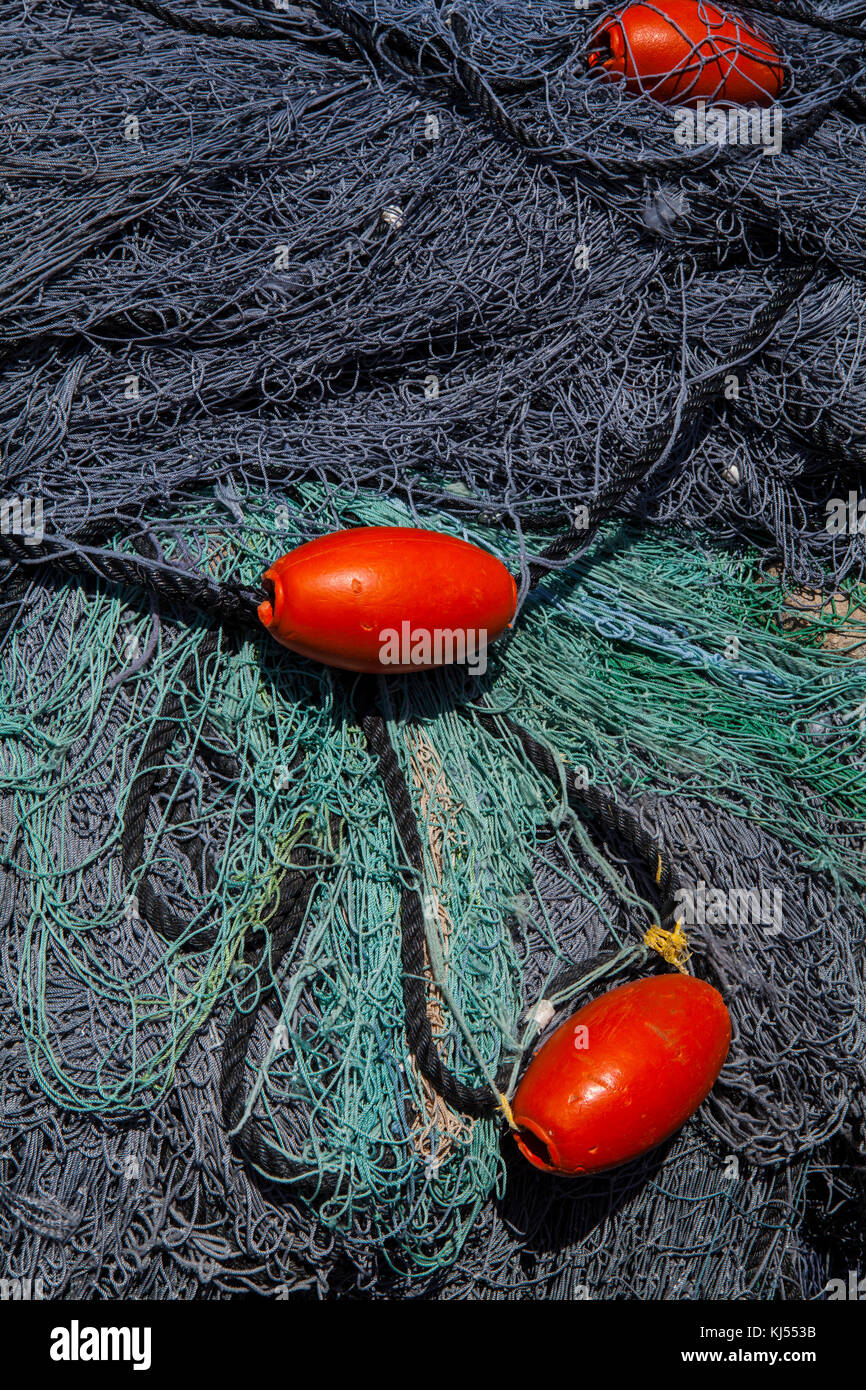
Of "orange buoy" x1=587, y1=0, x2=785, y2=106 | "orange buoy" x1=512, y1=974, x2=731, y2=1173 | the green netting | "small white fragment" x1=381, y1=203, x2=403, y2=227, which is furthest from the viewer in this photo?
"orange buoy" x1=587, y1=0, x2=785, y2=106

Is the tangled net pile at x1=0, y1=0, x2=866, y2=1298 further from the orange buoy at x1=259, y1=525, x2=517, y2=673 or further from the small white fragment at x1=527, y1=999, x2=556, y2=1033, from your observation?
the orange buoy at x1=259, y1=525, x2=517, y2=673

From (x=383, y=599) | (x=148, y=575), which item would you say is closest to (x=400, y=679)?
(x=383, y=599)

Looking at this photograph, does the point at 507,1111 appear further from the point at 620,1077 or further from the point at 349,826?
the point at 349,826

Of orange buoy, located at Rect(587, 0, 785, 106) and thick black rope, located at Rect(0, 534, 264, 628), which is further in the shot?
orange buoy, located at Rect(587, 0, 785, 106)

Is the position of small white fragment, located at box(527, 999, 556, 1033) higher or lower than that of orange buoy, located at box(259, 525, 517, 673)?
lower

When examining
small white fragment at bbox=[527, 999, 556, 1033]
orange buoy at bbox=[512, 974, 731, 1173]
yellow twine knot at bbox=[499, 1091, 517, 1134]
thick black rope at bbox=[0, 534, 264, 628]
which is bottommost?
yellow twine knot at bbox=[499, 1091, 517, 1134]

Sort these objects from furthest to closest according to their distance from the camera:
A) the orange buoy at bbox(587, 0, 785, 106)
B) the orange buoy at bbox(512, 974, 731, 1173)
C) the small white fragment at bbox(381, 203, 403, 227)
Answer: the orange buoy at bbox(587, 0, 785, 106) < the small white fragment at bbox(381, 203, 403, 227) < the orange buoy at bbox(512, 974, 731, 1173)

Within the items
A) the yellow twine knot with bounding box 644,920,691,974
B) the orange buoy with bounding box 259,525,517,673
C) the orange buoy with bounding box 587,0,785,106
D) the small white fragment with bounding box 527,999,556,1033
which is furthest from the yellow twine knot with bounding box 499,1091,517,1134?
the orange buoy with bounding box 587,0,785,106
